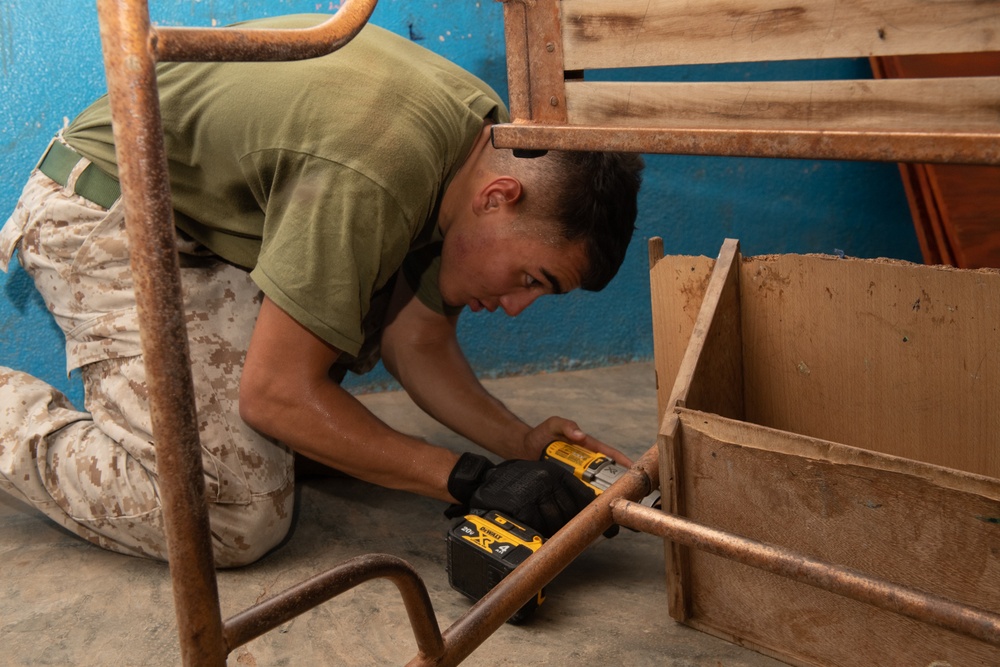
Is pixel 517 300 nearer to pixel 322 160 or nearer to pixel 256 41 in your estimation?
pixel 322 160

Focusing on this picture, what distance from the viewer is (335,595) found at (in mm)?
893

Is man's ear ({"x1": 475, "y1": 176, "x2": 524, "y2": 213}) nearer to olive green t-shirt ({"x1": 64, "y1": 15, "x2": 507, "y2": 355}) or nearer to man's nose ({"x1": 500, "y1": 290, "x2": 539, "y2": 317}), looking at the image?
olive green t-shirt ({"x1": 64, "y1": 15, "x2": 507, "y2": 355})

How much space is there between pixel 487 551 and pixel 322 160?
2.14 ft

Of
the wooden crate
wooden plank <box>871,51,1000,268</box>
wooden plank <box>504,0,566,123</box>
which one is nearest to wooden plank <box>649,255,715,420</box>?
the wooden crate

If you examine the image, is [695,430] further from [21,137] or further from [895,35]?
[21,137]

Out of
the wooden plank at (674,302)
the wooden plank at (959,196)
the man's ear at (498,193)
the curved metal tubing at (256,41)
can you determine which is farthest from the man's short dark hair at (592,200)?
the wooden plank at (959,196)

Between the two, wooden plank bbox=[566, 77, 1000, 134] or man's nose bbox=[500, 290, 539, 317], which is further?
man's nose bbox=[500, 290, 539, 317]

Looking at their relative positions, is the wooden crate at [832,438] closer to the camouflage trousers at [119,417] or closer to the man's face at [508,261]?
the man's face at [508,261]

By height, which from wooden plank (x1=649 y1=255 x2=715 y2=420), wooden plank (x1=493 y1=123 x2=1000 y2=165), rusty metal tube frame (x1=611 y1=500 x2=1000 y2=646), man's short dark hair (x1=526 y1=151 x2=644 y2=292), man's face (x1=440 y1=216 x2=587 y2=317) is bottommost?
rusty metal tube frame (x1=611 y1=500 x2=1000 y2=646)

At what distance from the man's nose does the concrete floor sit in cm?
49

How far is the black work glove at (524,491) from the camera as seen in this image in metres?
1.51

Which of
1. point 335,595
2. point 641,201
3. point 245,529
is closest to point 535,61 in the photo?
point 335,595

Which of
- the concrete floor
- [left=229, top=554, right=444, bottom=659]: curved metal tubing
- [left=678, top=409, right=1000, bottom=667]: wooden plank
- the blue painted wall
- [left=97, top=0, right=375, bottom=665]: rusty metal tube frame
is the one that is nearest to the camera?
[left=97, top=0, right=375, bottom=665]: rusty metal tube frame

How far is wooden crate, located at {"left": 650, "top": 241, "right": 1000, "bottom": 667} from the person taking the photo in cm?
118
